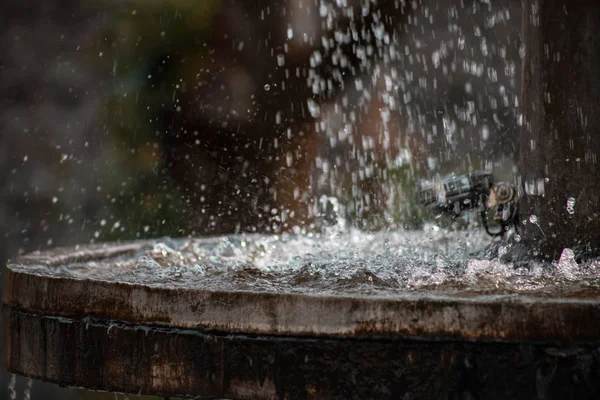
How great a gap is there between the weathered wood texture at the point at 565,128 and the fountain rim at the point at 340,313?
0.76m

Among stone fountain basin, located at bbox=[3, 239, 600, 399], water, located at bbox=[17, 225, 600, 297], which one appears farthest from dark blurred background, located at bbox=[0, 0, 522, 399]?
stone fountain basin, located at bbox=[3, 239, 600, 399]

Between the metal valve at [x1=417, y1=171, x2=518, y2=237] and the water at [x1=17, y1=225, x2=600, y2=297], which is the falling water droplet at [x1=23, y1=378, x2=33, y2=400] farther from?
the metal valve at [x1=417, y1=171, x2=518, y2=237]

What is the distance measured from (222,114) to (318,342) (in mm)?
5584

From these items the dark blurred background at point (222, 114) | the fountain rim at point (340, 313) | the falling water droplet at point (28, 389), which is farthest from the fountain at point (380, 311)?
the falling water droplet at point (28, 389)

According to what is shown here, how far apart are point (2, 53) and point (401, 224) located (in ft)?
12.7

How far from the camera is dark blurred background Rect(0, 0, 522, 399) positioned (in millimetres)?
7273

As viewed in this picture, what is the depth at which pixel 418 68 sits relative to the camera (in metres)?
8.05

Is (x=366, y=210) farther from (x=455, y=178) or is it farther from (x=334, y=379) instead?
(x=334, y=379)

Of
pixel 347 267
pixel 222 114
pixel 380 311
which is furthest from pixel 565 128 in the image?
pixel 222 114

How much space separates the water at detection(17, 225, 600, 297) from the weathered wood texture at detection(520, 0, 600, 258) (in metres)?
0.10

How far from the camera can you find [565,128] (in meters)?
2.62

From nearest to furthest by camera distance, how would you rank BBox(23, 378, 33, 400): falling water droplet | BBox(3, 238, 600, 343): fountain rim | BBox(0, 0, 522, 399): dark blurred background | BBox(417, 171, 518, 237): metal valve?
BBox(3, 238, 600, 343): fountain rim, BBox(417, 171, 518, 237): metal valve, BBox(23, 378, 33, 400): falling water droplet, BBox(0, 0, 522, 399): dark blurred background

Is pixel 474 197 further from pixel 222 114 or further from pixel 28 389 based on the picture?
pixel 28 389

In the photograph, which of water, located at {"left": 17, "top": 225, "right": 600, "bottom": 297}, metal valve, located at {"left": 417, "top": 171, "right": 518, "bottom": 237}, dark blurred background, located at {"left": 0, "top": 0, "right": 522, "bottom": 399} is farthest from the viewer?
dark blurred background, located at {"left": 0, "top": 0, "right": 522, "bottom": 399}
